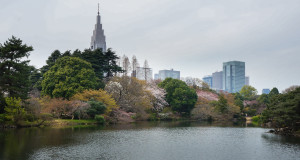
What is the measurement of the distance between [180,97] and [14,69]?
40.2 m

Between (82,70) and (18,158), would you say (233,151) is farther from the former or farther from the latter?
(82,70)

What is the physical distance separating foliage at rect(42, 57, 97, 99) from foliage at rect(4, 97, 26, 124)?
12.3 metres

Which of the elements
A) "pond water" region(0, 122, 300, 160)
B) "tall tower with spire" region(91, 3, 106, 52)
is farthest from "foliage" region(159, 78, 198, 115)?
"tall tower with spire" region(91, 3, 106, 52)

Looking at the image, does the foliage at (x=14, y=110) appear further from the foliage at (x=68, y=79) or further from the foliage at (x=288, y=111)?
the foliage at (x=288, y=111)

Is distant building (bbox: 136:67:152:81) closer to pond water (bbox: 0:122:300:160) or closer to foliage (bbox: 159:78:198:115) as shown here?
foliage (bbox: 159:78:198:115)

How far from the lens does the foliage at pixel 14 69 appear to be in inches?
1526

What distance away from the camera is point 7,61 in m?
38.7

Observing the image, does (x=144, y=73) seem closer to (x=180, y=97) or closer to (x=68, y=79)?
(x=180, y=97)

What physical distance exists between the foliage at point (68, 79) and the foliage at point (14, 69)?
9.71 metres

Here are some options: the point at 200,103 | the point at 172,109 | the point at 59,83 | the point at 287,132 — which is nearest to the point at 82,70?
the point at 59,83

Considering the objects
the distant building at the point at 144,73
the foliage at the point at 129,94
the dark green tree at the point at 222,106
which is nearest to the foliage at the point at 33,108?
the foliage at the point at 129,94

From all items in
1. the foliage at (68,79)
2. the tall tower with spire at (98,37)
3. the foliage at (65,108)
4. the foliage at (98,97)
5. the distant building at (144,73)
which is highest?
the tall tower with spire at (98,37)

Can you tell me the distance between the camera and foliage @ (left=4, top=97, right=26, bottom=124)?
1442 inches

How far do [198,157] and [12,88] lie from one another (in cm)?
3095
